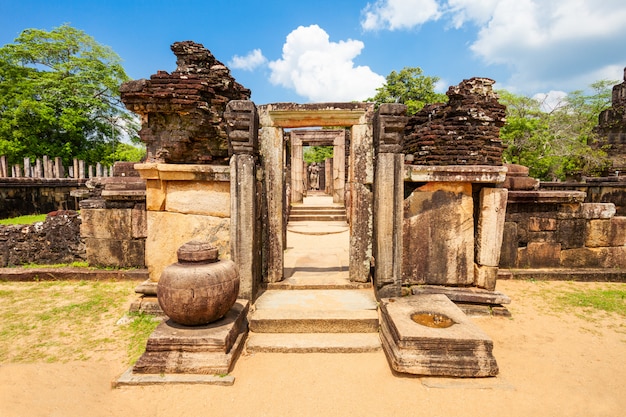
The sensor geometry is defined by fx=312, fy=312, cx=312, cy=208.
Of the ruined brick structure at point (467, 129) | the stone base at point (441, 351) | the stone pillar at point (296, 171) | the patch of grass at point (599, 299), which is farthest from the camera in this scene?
the stone pillar at point (296, 171)

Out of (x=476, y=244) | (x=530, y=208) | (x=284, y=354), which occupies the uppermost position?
(x=530, y=208)

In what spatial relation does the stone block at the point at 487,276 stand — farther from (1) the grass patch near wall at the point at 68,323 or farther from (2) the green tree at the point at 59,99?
(2) the green tree at the point at 59,99

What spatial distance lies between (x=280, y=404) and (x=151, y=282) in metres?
2.65

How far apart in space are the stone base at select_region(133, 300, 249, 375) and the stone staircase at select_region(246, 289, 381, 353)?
1.54 ft

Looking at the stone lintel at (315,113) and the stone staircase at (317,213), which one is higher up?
the stone lintel at (315,113)

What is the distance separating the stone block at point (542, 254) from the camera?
231 inches

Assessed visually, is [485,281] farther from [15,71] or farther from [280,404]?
[15,71]

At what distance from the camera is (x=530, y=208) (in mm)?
5797

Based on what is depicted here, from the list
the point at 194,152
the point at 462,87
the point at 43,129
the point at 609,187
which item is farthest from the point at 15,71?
the point at 609,187

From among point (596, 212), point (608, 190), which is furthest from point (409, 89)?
point (596, 212)

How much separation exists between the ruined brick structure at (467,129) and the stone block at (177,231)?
595 cm

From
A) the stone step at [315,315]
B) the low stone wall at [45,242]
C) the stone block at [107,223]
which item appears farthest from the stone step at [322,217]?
the stone step at [315,315]

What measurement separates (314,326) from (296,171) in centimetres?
1174

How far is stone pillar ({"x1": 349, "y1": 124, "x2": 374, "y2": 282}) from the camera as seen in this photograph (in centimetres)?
438
